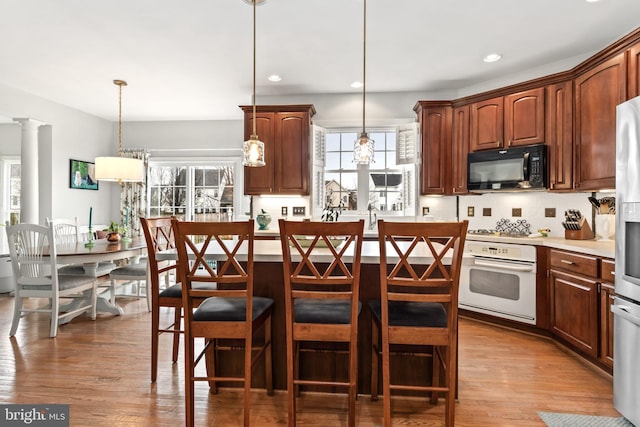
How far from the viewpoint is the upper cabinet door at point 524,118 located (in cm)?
360

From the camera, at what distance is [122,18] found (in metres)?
2.89

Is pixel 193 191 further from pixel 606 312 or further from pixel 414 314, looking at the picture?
pixel 606 312

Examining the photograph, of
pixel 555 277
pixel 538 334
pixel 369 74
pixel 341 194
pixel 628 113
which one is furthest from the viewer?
pixel 341 194

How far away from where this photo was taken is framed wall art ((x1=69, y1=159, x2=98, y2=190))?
5492 mm

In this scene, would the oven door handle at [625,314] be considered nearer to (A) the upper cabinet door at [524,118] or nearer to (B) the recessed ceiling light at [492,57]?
(A) the upper cabinet door at [524,118]

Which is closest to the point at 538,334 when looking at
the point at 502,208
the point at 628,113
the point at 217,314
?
the point at 502,208

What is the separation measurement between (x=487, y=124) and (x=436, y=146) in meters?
0.60

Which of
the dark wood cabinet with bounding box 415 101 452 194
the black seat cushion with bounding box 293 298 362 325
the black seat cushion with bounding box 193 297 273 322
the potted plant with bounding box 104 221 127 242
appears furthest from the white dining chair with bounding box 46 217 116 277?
the dark wood cabinet with bounding box 415 101 452 194

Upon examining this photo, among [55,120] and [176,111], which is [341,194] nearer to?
[176,111]

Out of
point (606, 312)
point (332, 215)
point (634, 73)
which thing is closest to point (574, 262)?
point (606, 312)

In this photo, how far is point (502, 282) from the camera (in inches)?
139

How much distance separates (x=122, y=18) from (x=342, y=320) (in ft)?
9.59

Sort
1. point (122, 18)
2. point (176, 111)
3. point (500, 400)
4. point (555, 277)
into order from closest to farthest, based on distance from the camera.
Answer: point (500, 400) < point (122, 18) < point (555, 277) < point (176, 111)

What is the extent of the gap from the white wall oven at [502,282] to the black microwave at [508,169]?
680 mm
